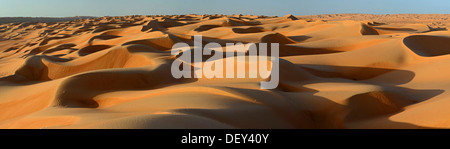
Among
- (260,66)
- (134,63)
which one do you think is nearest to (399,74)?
(260,66)

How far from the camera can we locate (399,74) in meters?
2.67

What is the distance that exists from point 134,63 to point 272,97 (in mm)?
1905

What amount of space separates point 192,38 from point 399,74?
117 inches

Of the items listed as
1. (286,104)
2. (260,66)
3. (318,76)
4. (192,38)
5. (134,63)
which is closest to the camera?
(286,104)

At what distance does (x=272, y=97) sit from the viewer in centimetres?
173

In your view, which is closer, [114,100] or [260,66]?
[114,100]
